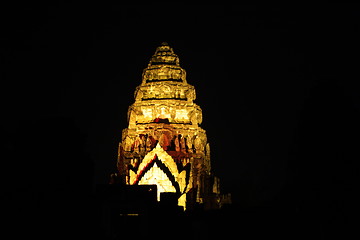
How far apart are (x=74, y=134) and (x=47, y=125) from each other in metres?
1.06

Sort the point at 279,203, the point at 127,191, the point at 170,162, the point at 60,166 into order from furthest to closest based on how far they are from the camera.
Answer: the point at 170,162 < the point at 127,191 < the point at 279,203 < the point at 60,166

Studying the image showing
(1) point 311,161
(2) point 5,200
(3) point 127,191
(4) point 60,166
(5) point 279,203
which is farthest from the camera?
(3) point 127,191

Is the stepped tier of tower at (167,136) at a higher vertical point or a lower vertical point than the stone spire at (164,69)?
lower

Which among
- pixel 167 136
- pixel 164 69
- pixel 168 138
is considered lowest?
pixel 168 138

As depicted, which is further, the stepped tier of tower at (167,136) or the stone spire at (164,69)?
the stone spire at (164,69)

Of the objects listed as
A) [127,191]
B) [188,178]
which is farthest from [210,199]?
[127,191]

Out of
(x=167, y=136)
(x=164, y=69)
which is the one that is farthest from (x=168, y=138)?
(x=164, y=69)

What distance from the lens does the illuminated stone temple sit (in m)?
51.0

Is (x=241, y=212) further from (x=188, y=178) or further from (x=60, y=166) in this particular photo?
(x=188, y=178)

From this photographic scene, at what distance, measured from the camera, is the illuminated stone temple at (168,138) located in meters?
51.0

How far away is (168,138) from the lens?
55375 mm

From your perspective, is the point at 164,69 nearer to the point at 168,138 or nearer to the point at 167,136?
the point at 167,136

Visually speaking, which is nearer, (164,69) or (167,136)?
(167,136)

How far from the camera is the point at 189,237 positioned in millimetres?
29281
